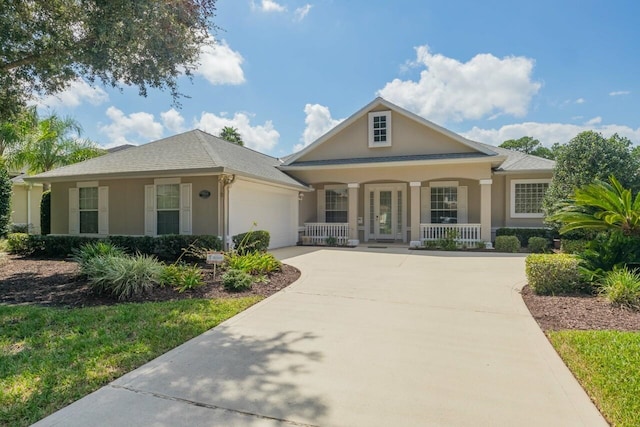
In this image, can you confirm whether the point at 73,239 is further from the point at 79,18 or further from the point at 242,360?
the point at 242,360

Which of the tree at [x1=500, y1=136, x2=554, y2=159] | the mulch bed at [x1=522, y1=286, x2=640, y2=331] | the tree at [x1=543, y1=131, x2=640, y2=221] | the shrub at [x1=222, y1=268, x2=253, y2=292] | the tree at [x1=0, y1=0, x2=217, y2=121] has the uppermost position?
the tree at [x1=500, y1=136, x2=554, y2=159]

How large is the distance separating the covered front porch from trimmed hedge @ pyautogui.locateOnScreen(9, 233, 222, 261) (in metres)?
6.70

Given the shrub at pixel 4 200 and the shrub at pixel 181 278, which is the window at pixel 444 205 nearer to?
the shrub at pixel 181 278

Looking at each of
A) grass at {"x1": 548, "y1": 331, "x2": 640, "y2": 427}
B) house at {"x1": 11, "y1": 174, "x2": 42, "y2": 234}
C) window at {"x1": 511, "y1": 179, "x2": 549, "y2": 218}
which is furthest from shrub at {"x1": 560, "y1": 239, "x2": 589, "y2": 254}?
house at {"x1": 11, "y1": 174, "x2": 42, "y2": 234}

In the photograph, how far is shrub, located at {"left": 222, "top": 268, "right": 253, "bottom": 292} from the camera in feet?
23.4

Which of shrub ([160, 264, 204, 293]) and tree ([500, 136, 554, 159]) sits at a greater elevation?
tree ([500, 136, 554, 159])

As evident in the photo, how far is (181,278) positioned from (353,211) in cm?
995

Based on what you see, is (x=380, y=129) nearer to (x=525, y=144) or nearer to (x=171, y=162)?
(x=171, y=162)

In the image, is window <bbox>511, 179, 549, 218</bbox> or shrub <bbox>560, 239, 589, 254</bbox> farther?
window <bbox>511, 179, 549, 218</bbox>

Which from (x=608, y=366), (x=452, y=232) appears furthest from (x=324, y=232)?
(x=608, y=366)

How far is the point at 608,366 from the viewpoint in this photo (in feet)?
12.2

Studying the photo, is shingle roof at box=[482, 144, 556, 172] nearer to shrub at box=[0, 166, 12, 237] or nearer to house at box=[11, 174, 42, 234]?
shrub at box=[0, 166, 12, 237]

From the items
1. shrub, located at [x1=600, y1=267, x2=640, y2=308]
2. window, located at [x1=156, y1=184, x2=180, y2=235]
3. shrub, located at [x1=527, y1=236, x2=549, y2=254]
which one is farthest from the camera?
shrub, located at [x1=527, y1=236, x2=549, y2=254]

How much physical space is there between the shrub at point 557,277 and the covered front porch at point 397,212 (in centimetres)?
792
